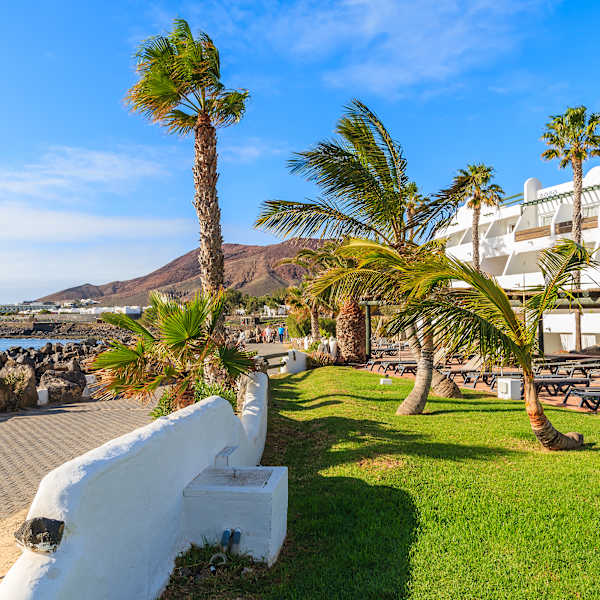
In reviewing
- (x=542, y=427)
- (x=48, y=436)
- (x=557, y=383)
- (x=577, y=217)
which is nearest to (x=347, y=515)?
(x=542, y=427)

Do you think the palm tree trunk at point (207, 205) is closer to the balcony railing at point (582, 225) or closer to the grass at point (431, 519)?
the grass at point (431, 519)

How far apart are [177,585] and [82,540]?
1259 millimetres

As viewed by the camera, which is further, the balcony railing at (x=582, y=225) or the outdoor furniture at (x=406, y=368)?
the balcony railing at (x=582, y=225)

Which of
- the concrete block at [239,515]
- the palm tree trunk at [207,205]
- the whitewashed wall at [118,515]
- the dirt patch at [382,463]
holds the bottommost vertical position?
the dirt patch at [382,463]

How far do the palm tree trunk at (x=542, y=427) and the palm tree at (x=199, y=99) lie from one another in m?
5.32

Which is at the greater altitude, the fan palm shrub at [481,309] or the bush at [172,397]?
the fan palm shrub at [481,309]

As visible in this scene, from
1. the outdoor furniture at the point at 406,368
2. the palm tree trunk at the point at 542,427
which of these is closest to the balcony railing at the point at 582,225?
the outdoor furniture at the point at 406,368

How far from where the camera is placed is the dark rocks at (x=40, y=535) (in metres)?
2.48

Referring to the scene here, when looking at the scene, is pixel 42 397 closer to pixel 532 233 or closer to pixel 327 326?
pixel 327 326

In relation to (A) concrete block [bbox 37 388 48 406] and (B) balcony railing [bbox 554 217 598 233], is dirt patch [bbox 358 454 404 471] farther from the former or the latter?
(B) balcony railing [bbox 554 217 598 233]

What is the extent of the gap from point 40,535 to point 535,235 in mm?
34596

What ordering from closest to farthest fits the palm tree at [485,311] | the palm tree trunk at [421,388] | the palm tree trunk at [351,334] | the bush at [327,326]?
the palm tree at [485,311]
the palm tree trunk at [421,388]
the palm tree trunk at [351,334]
the bush at [327,326]

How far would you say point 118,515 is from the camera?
302 cm

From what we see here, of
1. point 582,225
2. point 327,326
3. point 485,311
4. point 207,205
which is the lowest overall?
point 327,326
